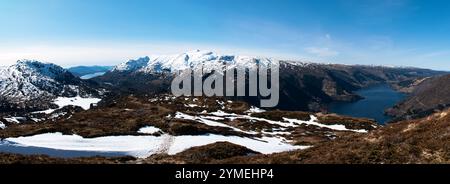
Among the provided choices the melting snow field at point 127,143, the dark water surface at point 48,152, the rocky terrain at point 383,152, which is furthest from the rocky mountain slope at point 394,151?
the dark water surface at point 48,152

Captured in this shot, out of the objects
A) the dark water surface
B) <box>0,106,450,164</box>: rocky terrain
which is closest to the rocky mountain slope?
<box>0,106,450,164</box>: rocky terrain

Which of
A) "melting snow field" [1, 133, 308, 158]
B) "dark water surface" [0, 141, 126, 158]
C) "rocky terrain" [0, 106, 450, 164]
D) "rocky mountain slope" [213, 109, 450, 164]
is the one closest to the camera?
"rocky mountain slope" [213, 109, 450, 164]

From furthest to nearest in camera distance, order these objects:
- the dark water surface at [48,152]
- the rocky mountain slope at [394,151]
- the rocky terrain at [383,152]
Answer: the dark water surface at [48,152], the rocky terrain at [383,152], the rocky mountain slope at [394,151]

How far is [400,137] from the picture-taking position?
96.5ft

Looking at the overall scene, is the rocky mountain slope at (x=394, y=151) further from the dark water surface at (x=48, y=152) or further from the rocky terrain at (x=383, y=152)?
the dark water surface at (x=48, y=152)

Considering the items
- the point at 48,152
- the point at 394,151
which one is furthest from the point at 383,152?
the point at 48,152

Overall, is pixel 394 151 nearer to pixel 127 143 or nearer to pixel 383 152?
pixel 383 152

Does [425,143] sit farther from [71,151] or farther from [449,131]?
[71,151]

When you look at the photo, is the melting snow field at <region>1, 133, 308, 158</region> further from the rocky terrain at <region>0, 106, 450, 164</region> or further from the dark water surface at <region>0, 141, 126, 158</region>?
the rocky terrain at <region>0, 106, 450, 164</region>

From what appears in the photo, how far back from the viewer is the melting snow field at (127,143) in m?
46.7

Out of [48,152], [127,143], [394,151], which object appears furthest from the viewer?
[127,143]

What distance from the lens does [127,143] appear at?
50.7m

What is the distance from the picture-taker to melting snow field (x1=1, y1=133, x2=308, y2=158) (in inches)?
1838

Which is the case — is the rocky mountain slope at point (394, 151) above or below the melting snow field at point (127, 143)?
above
